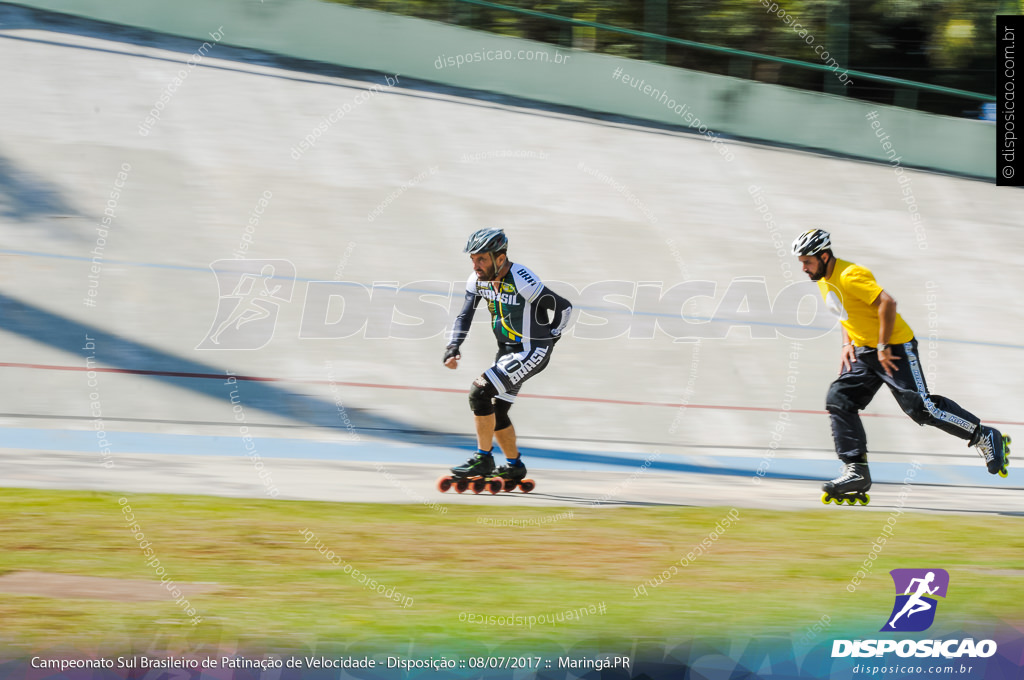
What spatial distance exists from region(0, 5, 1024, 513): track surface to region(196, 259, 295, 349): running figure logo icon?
121mm

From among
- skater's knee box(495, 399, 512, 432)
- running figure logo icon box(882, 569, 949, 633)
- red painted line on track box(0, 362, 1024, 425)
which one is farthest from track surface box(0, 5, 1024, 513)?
running figure logo icon box(882, 569, 949, 633)

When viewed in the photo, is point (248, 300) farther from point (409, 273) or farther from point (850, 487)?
point (850, 487)

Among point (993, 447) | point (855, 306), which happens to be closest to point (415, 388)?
point (855, 306)

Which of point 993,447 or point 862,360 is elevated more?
point 862,360

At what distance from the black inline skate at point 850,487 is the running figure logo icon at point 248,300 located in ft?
17.1

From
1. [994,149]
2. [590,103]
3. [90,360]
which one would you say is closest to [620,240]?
[590,103]

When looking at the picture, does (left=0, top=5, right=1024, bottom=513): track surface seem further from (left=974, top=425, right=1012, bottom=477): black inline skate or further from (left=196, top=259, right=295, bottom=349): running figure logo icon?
(left=974, top=425, right=1012, bottom=477): black inline skate

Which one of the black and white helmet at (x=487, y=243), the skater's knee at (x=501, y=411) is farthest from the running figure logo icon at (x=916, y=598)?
the black and white helmet at (x=487, y=243)

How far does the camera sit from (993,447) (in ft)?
22.9

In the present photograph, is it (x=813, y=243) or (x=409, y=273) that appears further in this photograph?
(x=409, y=273)

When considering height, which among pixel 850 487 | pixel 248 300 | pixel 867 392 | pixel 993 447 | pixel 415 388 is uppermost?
pixel 248 300

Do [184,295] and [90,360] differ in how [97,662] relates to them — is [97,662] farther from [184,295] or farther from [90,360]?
[184,295]

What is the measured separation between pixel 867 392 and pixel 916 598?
172 cm

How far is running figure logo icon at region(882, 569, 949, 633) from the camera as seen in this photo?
5043 mm
